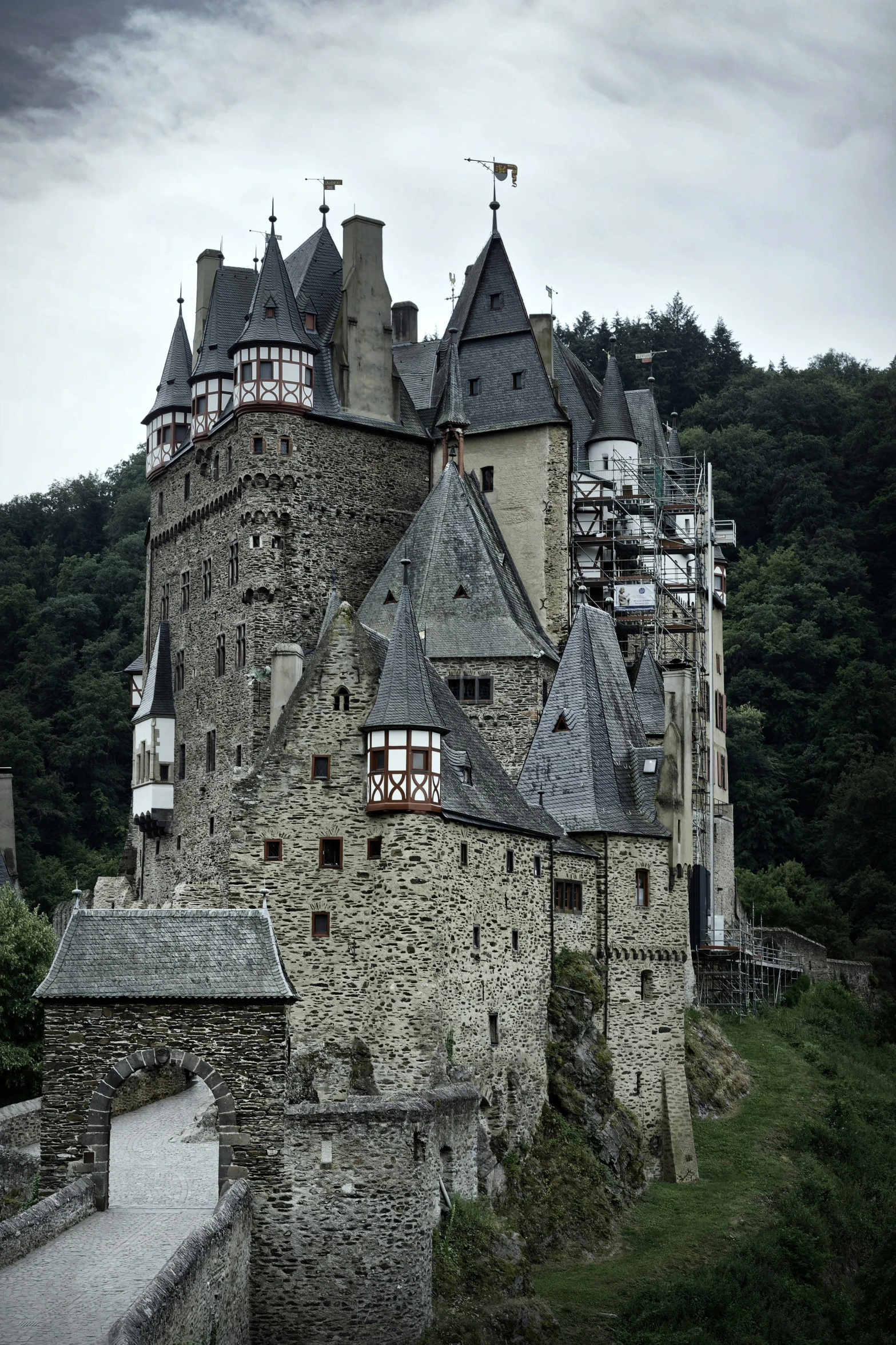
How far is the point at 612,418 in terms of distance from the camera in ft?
210

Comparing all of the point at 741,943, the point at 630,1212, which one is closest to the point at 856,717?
the point at 741,943

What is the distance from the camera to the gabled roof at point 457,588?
52219 millimetres

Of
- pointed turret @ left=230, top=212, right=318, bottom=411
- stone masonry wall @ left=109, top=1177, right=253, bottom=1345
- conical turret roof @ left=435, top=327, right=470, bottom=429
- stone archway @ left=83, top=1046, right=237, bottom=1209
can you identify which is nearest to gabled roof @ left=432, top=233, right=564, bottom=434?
conical turret roof @ left=435, top=327, right=470, bottom=429

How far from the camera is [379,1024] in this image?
3850 centimetres

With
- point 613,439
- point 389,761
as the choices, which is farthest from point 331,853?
point 613,439

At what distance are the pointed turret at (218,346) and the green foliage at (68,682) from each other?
23956mm

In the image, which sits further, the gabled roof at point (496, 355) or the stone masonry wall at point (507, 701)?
the gabled roof at point (496, 355)

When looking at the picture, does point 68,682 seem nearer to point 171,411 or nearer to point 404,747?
point 171,411

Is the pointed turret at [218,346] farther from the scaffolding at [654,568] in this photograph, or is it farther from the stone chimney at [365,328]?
the scaffolding at [654,568]

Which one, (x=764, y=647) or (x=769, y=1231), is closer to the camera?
(x=769, y=1231)

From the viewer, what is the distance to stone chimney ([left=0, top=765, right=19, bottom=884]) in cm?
7306

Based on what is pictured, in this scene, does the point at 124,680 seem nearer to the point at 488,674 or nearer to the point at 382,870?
the point at 488,674

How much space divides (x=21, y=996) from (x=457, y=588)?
50.1ft

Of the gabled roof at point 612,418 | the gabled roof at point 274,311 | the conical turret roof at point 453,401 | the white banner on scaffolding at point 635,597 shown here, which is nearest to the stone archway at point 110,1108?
the conical turret roof at point 453,401
